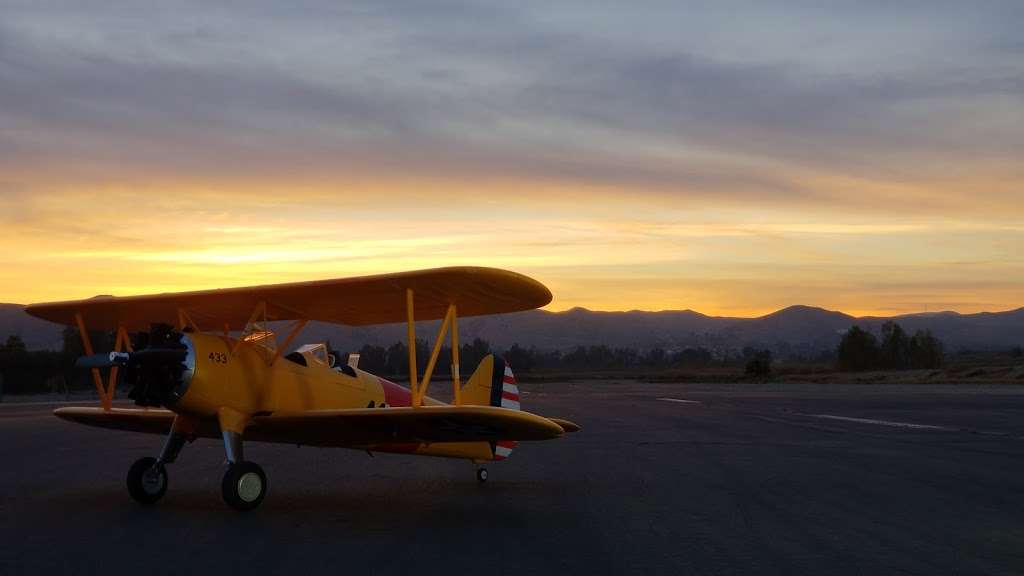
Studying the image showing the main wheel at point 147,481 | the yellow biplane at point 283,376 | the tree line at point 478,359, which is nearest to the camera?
the yellow biplane at point 283,376

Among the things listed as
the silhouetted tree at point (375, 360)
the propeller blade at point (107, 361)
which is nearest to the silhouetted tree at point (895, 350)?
the silhouetted tree at point (375, 360)

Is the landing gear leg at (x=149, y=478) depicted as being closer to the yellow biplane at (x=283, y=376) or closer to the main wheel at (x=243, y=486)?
the yellow biplane at (x=283, y=376)

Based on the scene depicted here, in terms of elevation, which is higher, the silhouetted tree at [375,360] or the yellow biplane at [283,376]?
the silhouetted tree at [375,360]

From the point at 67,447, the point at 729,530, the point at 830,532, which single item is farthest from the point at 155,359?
the point at 67,447

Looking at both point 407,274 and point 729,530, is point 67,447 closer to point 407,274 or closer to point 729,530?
point 407,274

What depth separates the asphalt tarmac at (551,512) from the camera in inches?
297

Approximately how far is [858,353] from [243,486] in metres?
110

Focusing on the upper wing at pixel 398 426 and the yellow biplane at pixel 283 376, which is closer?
the upper wing at pixel 398 426

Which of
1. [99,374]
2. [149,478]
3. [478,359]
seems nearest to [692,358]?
[478,359]

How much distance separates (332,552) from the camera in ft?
25.8

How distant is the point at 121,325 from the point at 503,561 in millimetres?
7660

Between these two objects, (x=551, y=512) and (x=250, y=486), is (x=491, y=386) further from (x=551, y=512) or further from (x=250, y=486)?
(x=250, y=486)

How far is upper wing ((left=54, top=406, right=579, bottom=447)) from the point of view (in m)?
10.1

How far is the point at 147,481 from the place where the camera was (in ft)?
35.3
